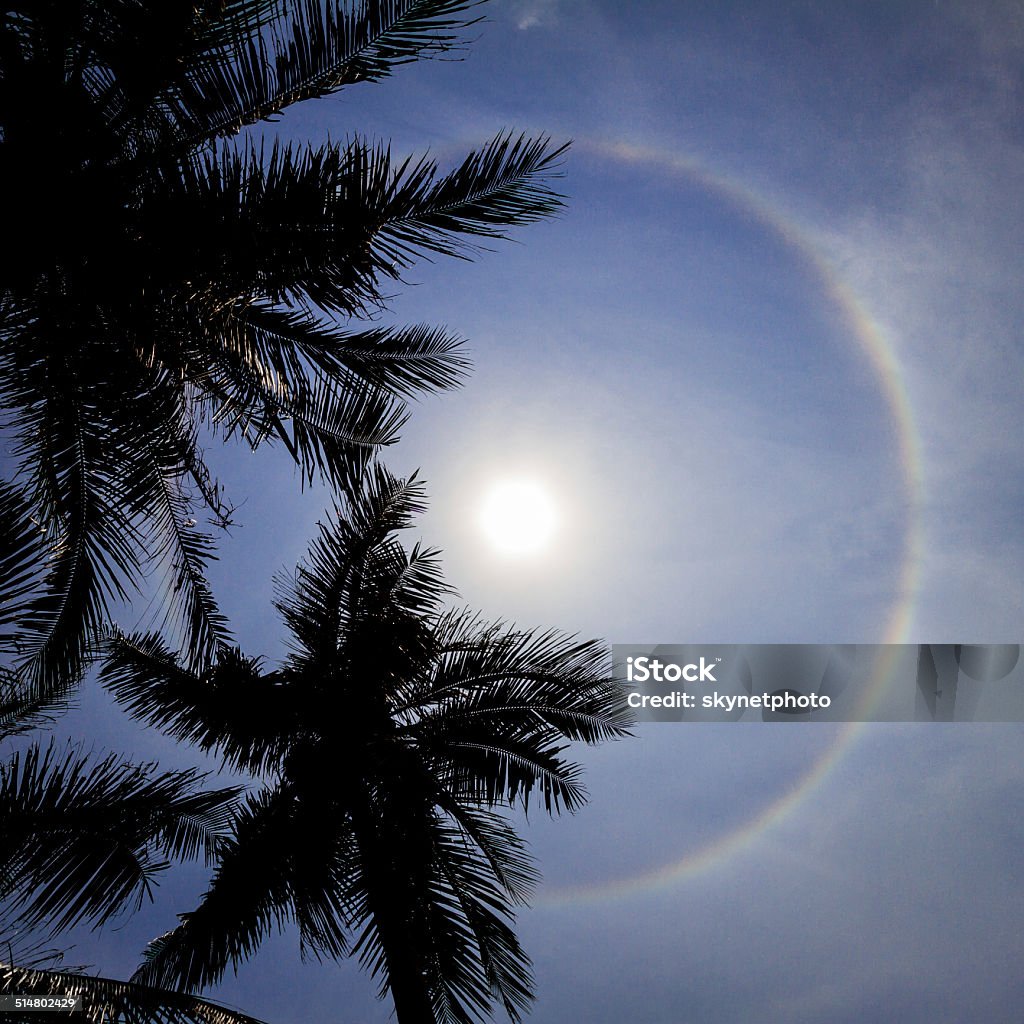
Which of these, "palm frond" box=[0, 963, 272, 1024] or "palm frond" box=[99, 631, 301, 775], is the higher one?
"palm frond" box=[99, 631, 301, 775]

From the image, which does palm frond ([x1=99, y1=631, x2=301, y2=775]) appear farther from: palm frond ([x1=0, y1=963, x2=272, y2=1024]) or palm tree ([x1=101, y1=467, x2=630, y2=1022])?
palm frond ([x1=0, y1=963, x2=272, y2=1024])

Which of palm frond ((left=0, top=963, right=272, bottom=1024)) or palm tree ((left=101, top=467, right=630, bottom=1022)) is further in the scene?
palm tree ((left=101, top=467, right=630, bottom=1022))

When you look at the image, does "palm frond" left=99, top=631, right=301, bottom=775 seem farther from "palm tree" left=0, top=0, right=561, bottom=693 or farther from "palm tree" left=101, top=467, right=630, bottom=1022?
"palm tree" left=0, top=0, right=561, bottom=693

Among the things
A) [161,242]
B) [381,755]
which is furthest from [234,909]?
[161,242]

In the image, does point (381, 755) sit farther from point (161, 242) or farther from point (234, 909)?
point (161, 242)

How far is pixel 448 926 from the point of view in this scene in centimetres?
863

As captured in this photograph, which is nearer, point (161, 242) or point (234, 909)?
point (161, 242)

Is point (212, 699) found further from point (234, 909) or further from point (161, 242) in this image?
point (161, 242)

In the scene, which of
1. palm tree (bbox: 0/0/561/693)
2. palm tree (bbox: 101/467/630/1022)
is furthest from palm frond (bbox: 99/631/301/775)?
palm tree (bbox: 0/0/561/693)

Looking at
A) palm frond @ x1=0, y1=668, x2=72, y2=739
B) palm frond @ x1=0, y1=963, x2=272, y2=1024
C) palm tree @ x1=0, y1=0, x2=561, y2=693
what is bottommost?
palm frond @ x1=0, y1=963, x2=272, y2=1024

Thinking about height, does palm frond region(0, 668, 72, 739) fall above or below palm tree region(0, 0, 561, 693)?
below

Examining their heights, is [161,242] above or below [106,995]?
above

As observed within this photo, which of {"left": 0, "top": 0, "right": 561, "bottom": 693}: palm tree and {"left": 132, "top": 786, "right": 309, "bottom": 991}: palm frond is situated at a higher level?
{"left": 0, "top": 0, "right": 561, "bottom": 693}: palm tree

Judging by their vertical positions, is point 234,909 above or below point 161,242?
below
